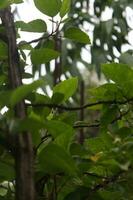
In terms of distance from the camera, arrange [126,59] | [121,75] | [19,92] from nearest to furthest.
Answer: [19,92], [121,75], [126,59]

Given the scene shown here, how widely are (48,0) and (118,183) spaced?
0.21 m

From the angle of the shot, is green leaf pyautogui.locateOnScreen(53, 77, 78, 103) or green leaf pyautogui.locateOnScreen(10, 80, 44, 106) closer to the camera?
green leaf pyautogui.locateOnScreen(10, 80, 44, 106)

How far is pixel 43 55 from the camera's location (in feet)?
1.58

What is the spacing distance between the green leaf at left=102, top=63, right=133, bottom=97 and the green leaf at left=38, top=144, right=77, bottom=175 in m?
0.11

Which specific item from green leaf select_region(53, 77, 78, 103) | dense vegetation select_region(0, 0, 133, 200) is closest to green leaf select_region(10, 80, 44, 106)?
dense vegetation select_region(0, 0, 133, 200)

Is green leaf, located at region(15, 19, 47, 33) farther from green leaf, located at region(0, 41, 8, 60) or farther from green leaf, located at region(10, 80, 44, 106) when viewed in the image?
green leaf, located at region(10, 80, 44, 106)

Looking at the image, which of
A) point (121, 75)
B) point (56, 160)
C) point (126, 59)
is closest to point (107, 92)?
point (121, 75)

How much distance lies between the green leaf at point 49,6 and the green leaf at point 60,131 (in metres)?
0.13

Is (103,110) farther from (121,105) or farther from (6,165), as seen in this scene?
(6,165)

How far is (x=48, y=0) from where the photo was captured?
0.47 metres

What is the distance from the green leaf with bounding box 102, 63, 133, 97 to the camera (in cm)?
46

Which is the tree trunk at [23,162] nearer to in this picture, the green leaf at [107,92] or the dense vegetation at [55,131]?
the dense vegetation at [55,131]

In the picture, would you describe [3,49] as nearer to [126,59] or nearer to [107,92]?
[107,92]

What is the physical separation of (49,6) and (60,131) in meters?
0.14
